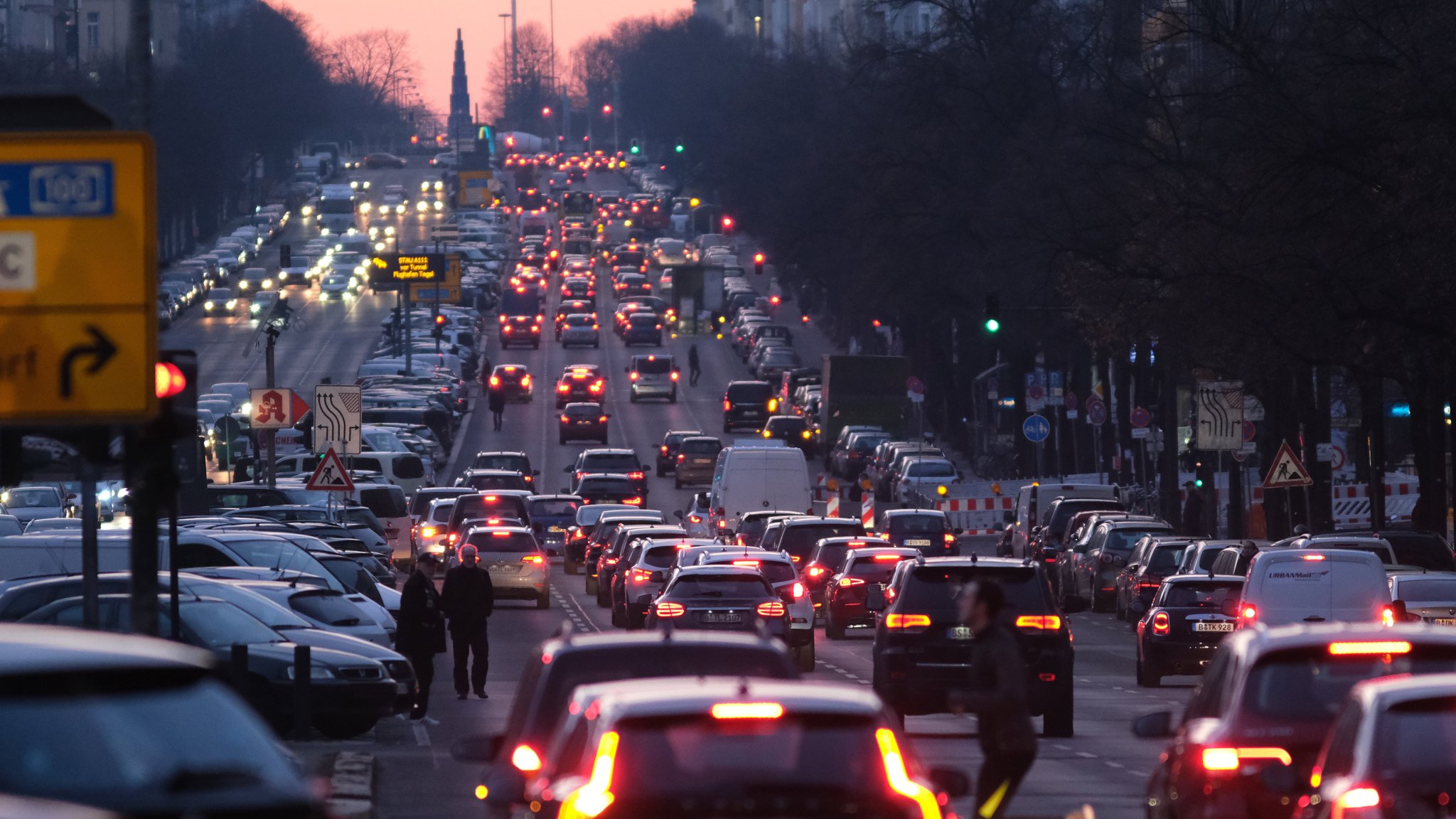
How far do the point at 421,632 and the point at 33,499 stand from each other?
34.4 metres

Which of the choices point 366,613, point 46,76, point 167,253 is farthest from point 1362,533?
point 167,253

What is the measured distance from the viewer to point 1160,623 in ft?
98.0

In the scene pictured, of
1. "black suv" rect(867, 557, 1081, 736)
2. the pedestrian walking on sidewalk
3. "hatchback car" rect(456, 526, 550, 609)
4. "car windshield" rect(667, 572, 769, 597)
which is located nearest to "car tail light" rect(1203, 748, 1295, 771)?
"black suv" rect(867, 557, 1081, 736)

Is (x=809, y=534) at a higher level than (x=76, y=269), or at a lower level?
lower

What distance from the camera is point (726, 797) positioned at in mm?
8883

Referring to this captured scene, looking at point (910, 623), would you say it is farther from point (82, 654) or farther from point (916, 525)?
point (916, 525)

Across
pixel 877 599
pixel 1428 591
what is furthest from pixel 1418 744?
pixel 877 599

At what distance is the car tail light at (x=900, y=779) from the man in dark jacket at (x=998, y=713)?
153 inches

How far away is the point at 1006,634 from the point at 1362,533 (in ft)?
72.9

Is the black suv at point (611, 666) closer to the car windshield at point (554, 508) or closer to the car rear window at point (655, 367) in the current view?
the car windshield at point (554, 508)

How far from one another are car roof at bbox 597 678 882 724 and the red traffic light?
19.7 feet

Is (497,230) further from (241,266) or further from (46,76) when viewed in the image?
(46,76)

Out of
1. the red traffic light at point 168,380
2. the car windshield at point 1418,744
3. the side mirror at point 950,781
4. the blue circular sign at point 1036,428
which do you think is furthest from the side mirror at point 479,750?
the blue circular sign at point 1036,428

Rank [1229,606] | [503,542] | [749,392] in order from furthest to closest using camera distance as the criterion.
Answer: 1. [749,392]
2. [503,542]
3. [1229,606]
